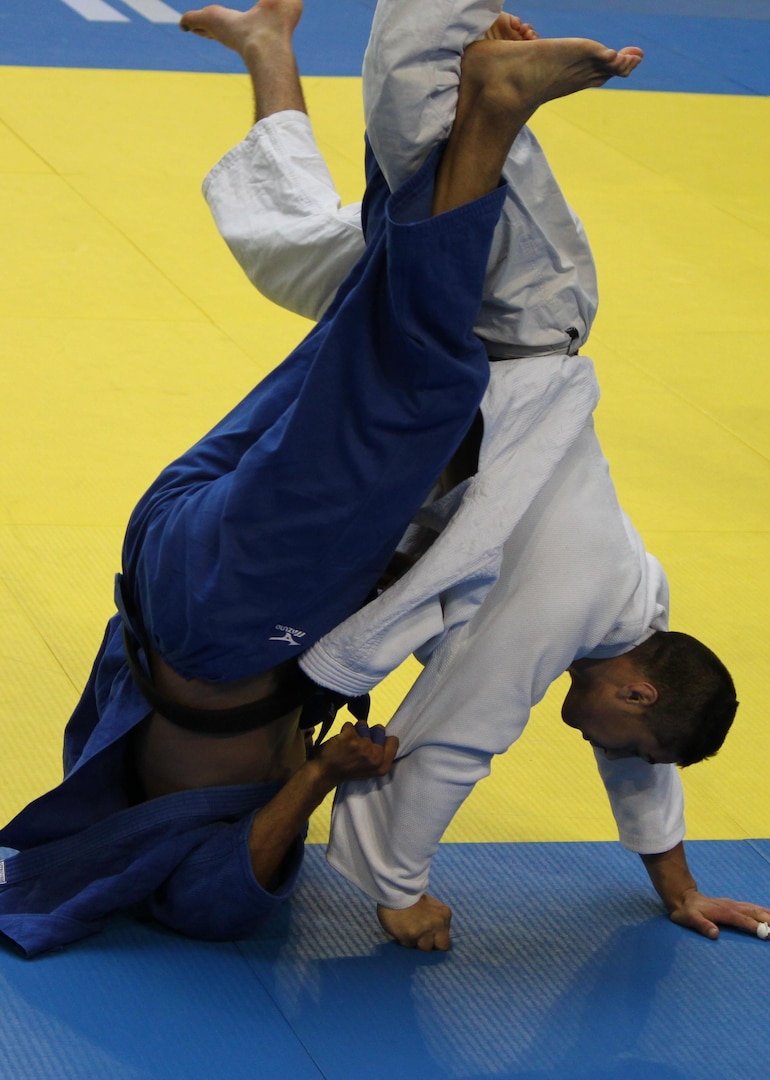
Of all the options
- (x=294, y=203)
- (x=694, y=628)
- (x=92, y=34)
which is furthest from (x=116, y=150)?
(x=294, y=203)

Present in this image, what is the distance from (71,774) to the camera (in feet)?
8.12

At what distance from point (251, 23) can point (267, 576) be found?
939 millimetres

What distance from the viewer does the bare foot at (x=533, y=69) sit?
1828 mm

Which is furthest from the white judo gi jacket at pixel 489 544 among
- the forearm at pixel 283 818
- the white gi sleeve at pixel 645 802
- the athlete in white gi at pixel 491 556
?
the white gi sleeve at pixel 645 802

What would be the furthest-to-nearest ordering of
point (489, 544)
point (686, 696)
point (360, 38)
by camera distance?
1. point (360, 38)
2. point (686, 696)
3. point (489, 544)

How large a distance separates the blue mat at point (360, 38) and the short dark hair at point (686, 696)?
219 inches

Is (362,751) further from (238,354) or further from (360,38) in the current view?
(360,38)

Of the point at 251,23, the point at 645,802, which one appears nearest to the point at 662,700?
the point at 645,802

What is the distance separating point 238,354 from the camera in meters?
4.68

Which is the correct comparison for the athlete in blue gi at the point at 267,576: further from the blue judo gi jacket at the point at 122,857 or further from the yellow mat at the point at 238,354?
the yellow mat at the point at 238,354

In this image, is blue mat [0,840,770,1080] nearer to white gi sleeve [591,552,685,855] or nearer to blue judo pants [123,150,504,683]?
white gi sleeve [591,552,685,855]

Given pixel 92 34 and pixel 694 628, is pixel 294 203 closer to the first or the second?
pixel 694 628

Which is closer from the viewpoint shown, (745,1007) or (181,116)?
(745,1007)

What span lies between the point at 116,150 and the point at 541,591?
4327mm
